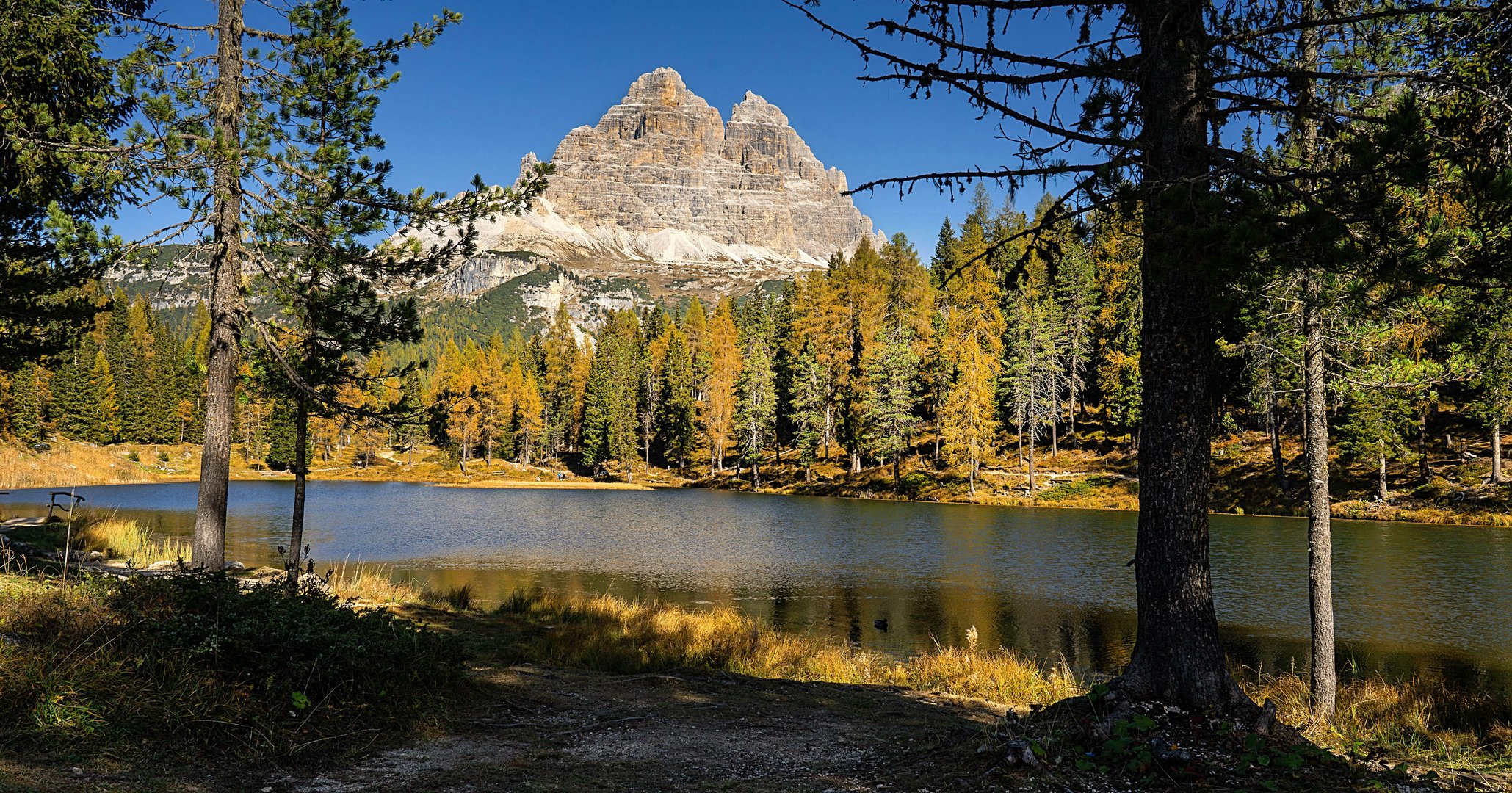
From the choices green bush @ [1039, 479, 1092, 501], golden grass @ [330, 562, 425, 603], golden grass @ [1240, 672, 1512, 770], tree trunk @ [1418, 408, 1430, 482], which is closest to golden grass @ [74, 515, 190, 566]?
golden grass @ [330, 562, 425, 603]

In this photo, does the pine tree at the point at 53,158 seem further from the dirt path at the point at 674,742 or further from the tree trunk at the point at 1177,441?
the tree trunk at the point at 1177,441

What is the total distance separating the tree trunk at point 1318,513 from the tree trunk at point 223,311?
1398 centimetres

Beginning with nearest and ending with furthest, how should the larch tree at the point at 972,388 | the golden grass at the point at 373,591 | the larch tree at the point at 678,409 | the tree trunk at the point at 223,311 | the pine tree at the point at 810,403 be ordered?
the tree trunk at the point at 223,311 → the golden grass at the point at 373,591 → the larch tree at the point at 972,388 → the pine tree at the point at 810,403 → the larch tree at the point at 678,409

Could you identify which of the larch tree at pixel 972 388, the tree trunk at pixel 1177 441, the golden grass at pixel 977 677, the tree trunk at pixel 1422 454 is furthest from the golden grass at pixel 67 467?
the tree trunk at pixel 1422 454

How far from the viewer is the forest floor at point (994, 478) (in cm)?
3572

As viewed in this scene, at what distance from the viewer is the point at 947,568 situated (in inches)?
968

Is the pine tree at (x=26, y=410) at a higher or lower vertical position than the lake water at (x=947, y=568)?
higher

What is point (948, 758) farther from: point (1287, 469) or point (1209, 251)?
point (1287, 469)

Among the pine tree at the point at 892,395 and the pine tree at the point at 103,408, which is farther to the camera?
the pine tree at the point at 103,408

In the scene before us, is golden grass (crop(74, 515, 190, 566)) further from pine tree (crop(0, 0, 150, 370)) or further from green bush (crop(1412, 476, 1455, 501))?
green bush (crop(1412, 476, 1455, 501))

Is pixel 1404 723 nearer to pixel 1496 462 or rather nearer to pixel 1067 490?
pixel 1496 462

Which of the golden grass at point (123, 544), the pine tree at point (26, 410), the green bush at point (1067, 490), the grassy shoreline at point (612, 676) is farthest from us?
the pine tree at point (26, 410)

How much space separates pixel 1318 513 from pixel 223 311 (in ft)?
48.5

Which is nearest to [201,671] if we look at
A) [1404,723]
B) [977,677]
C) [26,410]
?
[977,677]
